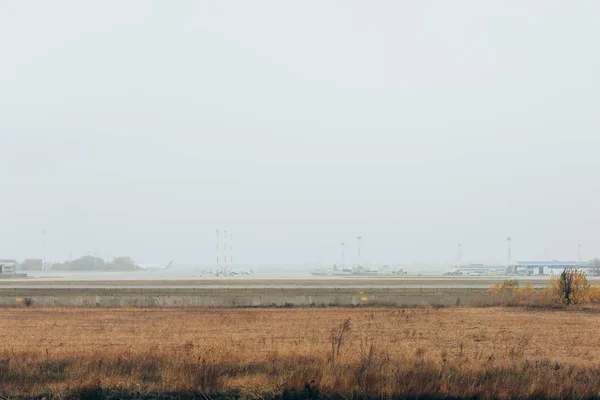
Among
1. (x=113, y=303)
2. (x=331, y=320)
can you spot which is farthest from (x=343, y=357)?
(x=113, y=303)

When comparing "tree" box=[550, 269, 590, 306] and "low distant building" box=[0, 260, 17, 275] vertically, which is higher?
"tree" box=[550, 269, 590, 306]

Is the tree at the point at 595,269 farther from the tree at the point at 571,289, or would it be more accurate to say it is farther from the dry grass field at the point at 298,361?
the dry grass field at the point at 298,361

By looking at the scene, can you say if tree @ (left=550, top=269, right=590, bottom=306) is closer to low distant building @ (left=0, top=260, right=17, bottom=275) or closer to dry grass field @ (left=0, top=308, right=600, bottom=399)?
dry grass field @ (left=0, top=308, right=600, bottom=399)

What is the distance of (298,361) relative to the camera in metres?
16.6

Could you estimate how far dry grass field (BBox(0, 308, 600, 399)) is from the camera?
47.1 ft

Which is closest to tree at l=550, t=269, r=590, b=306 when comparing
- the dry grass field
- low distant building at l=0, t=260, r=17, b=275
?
the dry grass field

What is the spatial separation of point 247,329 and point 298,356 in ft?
32.0

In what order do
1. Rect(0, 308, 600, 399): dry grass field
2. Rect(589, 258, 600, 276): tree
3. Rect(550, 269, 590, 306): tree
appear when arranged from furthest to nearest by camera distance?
Rect(589, 258, 600, 276): tree < Rect(550, 269, 590, 306): tree < Rect(0, 308, 600, 399): dry grass field

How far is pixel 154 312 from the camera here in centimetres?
3684

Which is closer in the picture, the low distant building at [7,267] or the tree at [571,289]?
Result: the tree at [571,289]

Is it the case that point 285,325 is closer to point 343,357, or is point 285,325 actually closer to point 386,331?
point 386,331

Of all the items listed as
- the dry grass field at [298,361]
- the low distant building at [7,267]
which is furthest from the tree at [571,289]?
the low distant building at [7,267]

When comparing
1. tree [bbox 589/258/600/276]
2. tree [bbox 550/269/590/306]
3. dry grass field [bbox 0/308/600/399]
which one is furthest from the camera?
tree [bbox 589/258/600/276]

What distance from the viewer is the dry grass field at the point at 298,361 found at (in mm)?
14359
